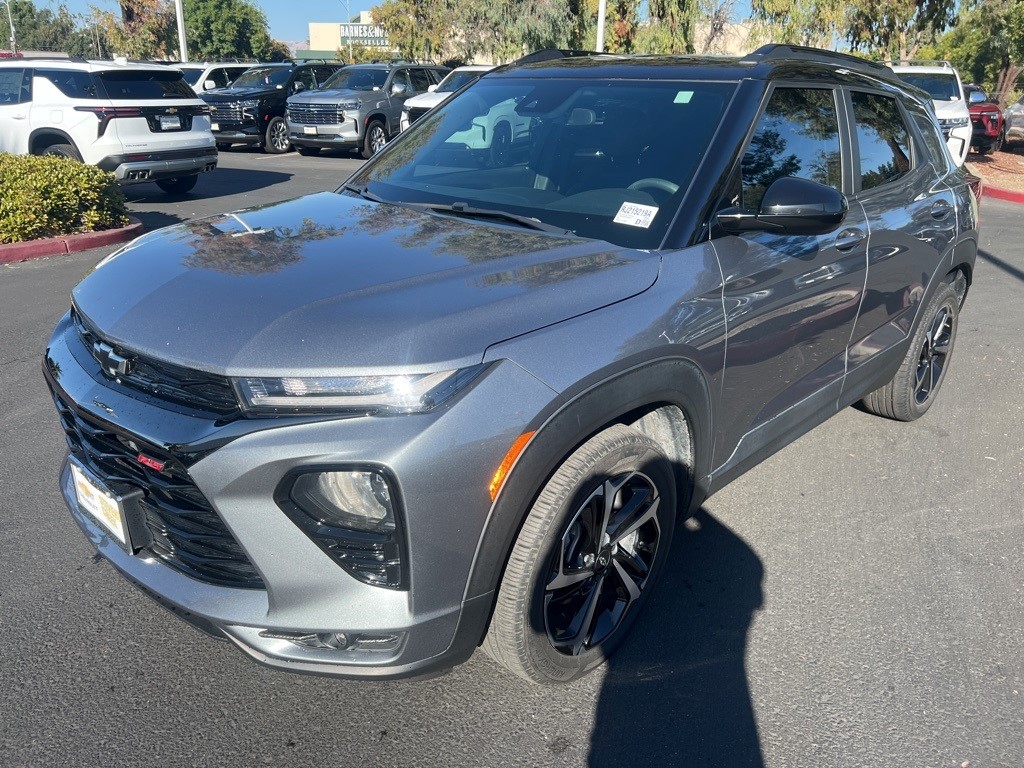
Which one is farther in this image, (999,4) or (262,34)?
(262,34)

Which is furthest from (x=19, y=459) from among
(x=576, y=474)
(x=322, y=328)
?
(x=576, y=474)

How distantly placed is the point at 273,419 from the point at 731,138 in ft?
6.36

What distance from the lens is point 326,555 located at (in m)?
2.16

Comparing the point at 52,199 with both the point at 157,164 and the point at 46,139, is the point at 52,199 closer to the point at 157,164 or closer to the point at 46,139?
the point at 157,164

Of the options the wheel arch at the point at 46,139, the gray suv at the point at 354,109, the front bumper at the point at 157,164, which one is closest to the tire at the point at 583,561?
the front bumper at the point at 157,164

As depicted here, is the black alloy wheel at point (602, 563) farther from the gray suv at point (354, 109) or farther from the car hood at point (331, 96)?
the car hood at point (331, 96)

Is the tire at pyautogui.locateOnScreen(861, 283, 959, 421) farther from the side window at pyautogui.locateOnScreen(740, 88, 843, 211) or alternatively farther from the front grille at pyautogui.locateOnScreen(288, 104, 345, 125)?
the front grille at pyautogui.locateOnScreen(288, 104, 345, 125)

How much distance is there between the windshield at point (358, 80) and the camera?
1817 cm

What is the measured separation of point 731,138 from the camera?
10.4 feet

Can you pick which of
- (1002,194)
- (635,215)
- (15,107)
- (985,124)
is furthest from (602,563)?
(985,124)

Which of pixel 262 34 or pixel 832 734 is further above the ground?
pixel 262 34

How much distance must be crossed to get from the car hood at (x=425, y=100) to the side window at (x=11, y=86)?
7442 mm

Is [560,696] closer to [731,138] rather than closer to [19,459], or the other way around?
[731,138]

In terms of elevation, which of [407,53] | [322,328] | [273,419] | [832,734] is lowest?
[832,734]
